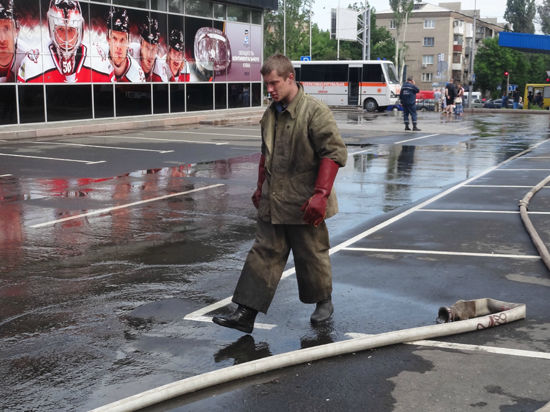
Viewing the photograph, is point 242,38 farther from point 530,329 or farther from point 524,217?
point 530,329

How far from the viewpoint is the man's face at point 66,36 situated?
24.8 metres

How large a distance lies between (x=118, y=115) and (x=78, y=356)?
2412 cm

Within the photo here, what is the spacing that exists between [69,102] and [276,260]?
21.9 metres

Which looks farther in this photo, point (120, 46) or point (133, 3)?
point (133, 3)

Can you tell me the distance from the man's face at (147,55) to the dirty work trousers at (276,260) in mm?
24726

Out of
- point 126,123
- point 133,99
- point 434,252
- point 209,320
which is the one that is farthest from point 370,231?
point 133,99

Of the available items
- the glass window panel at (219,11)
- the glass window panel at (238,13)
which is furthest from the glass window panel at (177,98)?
the glass window panel at (238,13)

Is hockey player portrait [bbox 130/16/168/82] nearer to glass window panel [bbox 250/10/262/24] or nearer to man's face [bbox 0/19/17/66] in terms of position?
man's face [bbox 0/19/17/66]

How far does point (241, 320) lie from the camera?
4.96m

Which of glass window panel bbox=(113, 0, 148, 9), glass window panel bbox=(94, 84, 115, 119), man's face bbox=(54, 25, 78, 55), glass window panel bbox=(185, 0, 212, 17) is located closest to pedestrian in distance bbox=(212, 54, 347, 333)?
man's face bbox=(54, 25, 78, 55)

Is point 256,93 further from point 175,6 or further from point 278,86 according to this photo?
point 278,86

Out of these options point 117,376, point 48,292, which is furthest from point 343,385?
point 48,292

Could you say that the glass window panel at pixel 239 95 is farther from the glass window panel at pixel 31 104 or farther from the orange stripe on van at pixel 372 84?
the orange stripe on van at pixel 372 84

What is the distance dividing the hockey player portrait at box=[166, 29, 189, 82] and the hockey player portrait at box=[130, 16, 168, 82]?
527mm
